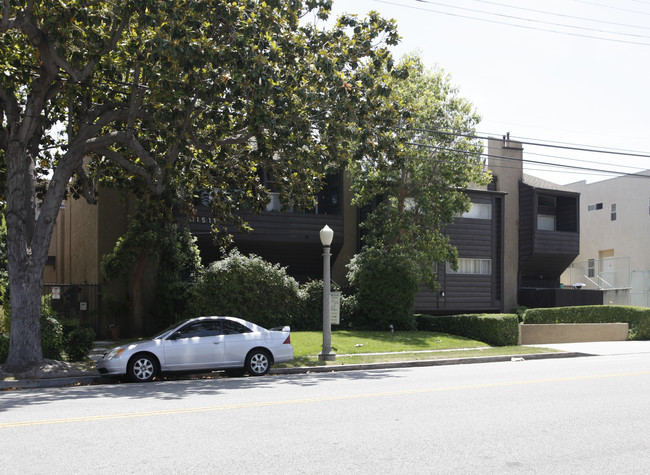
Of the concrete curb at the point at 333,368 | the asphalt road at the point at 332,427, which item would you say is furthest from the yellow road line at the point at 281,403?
the concrete curb at the point at 333,368

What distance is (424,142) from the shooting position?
25.5 meters

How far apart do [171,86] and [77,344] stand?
733 centimetres

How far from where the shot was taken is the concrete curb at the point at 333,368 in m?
13.3

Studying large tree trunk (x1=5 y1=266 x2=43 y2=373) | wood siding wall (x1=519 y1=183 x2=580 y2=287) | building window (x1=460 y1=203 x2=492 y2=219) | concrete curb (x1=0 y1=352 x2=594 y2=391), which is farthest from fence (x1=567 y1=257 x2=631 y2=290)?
large tree trunk (x1=5 y1=266 x2=43 y2=373)

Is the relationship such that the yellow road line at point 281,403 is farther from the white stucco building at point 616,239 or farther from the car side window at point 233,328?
the white stucco building at point 616,239

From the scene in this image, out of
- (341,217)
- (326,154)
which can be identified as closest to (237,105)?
(326,154)

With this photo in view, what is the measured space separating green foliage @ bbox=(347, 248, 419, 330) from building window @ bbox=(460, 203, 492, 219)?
8031 mm

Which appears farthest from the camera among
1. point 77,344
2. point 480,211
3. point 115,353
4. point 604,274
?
point 604,274

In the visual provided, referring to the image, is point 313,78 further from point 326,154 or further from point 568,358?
point 568,358

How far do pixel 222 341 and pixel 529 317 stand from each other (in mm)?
17533

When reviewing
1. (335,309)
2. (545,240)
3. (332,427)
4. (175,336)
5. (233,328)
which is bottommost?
(332,427)

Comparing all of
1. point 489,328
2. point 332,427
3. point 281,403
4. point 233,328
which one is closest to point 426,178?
point 489,328

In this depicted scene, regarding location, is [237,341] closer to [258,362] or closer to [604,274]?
[258,362]

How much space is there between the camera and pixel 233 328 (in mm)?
14891
